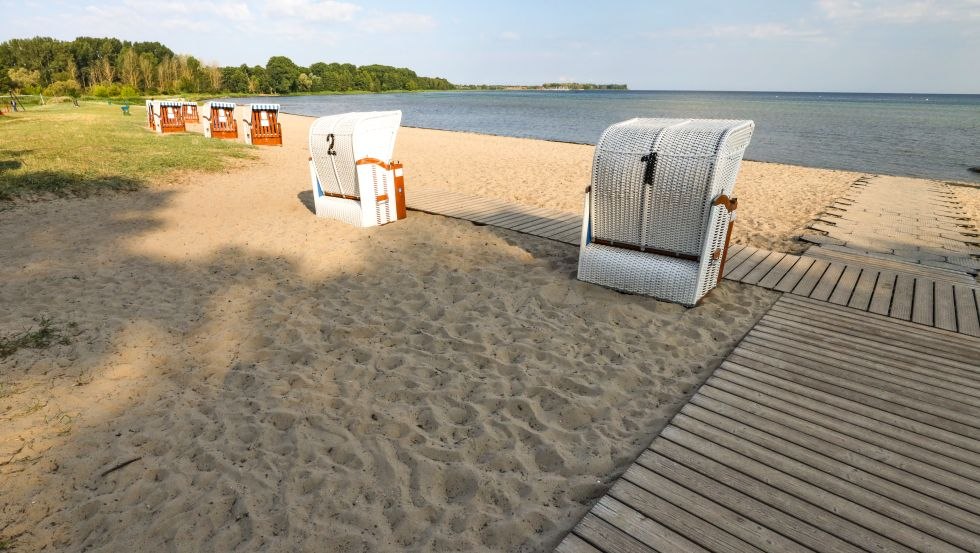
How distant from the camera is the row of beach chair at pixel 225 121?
1777cm

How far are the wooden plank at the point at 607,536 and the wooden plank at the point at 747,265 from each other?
4125 millimetres

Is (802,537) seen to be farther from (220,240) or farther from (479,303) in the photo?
(220,240)

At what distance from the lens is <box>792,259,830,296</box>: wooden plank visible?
5.31 meters

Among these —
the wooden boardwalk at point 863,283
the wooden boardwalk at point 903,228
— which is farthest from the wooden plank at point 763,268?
the wooden boardwalk at point 903,228

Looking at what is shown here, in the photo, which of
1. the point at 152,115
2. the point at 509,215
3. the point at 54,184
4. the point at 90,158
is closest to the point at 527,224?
the point at 509,215

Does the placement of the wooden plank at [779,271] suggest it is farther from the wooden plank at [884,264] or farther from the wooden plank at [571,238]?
the wooden plank at [571,238]

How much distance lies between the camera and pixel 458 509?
266 cm

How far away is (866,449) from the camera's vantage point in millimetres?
2908

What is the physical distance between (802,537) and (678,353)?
1944mm

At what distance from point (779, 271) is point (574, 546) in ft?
16.1

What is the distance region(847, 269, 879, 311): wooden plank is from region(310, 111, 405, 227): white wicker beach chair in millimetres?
6023

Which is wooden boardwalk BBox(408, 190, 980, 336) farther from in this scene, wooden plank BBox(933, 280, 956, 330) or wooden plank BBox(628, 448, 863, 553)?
wooden plank BBox(628, 448, 863, 553)

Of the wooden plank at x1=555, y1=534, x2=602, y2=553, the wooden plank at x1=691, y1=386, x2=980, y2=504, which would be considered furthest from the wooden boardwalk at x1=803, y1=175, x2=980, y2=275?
the wooden plank at x1=555, y1=534, x2=602, y2=553

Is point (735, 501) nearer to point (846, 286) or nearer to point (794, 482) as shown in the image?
point (794, 482)
